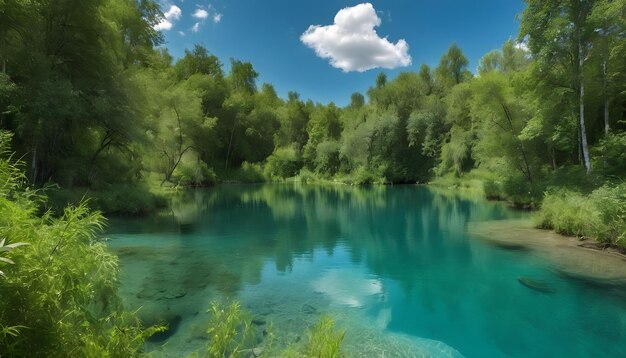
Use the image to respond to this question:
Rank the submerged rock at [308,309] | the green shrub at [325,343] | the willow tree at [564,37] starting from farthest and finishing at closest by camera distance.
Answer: the willow tree at [564,37]
the submerged rock at [308,309]
the green shrub at [325,343]

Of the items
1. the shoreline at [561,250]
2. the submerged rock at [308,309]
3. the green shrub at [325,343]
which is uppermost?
the green shrub at [325,343]

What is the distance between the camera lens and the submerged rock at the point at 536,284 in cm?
929

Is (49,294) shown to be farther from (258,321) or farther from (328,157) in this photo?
(328,157)

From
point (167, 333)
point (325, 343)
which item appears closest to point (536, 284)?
point (325, 343)

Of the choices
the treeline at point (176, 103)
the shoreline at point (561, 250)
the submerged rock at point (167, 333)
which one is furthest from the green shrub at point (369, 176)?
the submerged rock at point (167, 333)

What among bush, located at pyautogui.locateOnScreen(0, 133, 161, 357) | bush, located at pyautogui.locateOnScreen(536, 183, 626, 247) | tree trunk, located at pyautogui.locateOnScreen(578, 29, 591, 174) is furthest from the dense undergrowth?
tree trunk, located at pyautogui.locateOnScreen(578, 29, 591, 174)

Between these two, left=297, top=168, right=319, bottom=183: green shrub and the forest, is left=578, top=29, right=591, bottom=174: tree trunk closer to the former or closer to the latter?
the forest

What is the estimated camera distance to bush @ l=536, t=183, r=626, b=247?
11.8 metres

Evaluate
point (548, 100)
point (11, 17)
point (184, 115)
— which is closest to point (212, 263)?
point (11, 17)

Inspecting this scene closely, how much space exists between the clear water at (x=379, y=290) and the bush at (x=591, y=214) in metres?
2.65

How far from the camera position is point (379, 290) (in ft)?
31.5

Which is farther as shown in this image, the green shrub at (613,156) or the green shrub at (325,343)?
the green shrub at (613,156)

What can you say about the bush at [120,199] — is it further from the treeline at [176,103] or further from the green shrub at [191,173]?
the green shrub at [191,173]

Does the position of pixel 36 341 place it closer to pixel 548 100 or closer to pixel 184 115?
pixel 548 100
